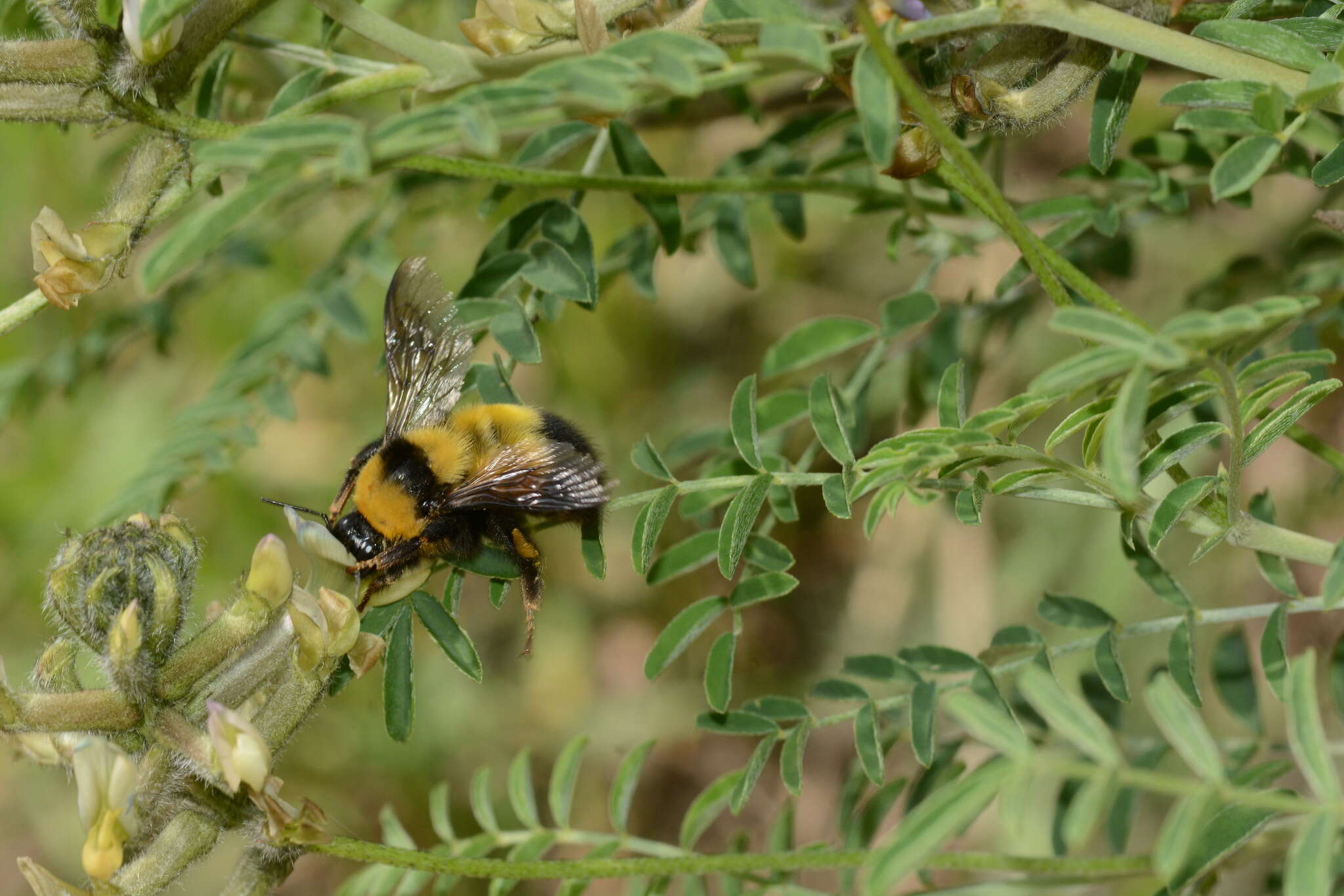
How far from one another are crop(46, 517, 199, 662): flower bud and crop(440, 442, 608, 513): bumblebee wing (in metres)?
0.64

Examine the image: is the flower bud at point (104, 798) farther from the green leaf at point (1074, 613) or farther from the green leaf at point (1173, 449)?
the green leaf at point (1074, 613)

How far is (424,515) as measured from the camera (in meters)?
2.25

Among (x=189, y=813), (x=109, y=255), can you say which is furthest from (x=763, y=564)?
(x=109, y=255)

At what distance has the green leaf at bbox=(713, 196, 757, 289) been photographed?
2562mm

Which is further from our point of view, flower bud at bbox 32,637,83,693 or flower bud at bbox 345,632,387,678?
flower bud at bbox 345,632,387,678

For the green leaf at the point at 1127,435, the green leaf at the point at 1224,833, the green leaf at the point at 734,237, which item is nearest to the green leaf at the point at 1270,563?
the green leaf at the point at 1224,833

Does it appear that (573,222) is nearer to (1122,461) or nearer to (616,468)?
(1122,461)

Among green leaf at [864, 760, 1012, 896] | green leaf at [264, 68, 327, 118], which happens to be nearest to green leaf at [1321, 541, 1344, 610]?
green leaf at [864, 760, 1012, 896]

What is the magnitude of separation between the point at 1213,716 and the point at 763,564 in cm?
259

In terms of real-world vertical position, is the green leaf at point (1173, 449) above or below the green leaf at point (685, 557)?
above

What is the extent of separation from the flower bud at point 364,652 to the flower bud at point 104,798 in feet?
1.13

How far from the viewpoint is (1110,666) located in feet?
6.48

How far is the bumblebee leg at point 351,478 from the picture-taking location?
97.7 inches

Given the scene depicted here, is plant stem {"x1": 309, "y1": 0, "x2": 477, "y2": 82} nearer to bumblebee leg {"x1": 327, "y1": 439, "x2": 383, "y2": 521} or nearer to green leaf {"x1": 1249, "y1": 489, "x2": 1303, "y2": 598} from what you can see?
bumblebee leg {"x1": 327, "y1": 439, "x2": 383, "y2": 521}
